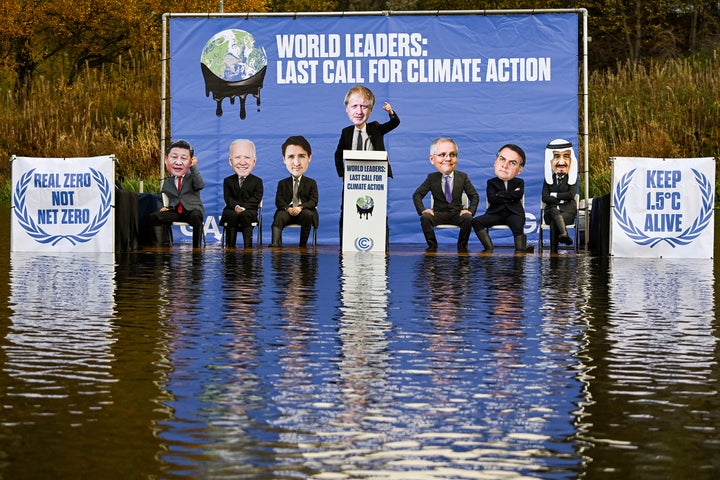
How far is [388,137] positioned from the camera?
22.7 meters

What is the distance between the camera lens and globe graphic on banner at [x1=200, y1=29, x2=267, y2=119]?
23234 mm

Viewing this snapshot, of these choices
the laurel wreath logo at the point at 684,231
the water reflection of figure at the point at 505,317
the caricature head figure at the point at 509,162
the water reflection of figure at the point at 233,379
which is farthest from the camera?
the caricature head figure at the point at 509,162

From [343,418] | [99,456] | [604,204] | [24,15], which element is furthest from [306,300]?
[24,15]

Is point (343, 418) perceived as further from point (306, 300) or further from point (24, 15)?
point (24, 15)

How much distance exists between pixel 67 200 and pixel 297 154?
11.6 ft

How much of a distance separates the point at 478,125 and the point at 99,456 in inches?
669

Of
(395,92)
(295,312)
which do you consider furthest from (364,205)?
(295,312)

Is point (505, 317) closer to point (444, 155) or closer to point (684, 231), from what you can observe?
point (684, 231)

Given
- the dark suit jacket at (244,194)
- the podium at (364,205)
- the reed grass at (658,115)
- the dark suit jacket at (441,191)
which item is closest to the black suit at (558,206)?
the dark suit jacket at (441,191)

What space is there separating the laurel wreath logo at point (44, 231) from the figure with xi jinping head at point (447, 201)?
4.27 meters

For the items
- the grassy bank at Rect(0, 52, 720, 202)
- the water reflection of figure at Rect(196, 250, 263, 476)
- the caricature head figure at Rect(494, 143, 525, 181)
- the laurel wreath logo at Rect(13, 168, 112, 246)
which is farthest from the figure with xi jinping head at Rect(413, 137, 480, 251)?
the grassy bank at Rect(0, 52, 720, 202)

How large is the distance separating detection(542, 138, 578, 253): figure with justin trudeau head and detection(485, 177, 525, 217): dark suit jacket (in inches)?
17.7

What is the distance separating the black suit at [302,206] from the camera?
71.9 feet

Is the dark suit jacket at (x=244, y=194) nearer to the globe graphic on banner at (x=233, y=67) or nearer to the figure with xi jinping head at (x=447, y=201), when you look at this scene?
the globe graphic on banner at (x=233, y=67)
